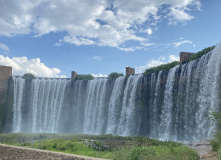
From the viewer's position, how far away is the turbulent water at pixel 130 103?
2075cm

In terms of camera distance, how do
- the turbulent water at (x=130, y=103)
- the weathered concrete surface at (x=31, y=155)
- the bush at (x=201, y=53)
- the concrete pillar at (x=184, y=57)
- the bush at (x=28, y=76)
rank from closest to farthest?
the weathered concrete surface at (x=31, y=155) → the turbulent water at (x=130, y=103) → the bush at (x=201, y=53) → the concrete pillar at (x=184, y=57) → the bush at (x=28, y=76)

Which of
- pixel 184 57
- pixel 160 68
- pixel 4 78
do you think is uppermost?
pixel 184 57

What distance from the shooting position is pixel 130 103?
30.6m

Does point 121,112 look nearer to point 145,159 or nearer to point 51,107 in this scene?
point 51,107

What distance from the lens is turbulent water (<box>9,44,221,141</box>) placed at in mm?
20750

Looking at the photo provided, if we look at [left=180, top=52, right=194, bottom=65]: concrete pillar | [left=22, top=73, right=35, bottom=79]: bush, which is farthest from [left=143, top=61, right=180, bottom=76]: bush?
[left=22, top=73, right=35, bottom=79]: bush

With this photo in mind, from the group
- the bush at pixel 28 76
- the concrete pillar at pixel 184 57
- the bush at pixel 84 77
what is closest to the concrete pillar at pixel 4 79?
the bush at pixel 28 76

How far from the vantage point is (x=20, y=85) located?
124ft

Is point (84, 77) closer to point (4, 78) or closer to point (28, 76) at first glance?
point (28, 76)

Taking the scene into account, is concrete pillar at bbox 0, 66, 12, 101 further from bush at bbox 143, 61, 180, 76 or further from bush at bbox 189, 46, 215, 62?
bush at bbox 189, 46, 215, 62

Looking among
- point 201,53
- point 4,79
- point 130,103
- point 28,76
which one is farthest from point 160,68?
point 4,79

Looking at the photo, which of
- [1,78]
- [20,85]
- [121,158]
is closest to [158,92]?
[121,158]

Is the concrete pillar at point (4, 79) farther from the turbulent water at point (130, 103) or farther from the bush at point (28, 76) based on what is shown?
the bush at point (28, 76)

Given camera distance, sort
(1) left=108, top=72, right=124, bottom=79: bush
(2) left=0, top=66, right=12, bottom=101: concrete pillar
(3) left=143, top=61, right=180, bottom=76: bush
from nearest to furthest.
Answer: (3) left=143, top=61, right=180, bottom=76: bush → (1) left=108, top=72, right=124, bottom=79: bush → (2) left=0, top=66, right=12, bottom=101: concrete pillar
